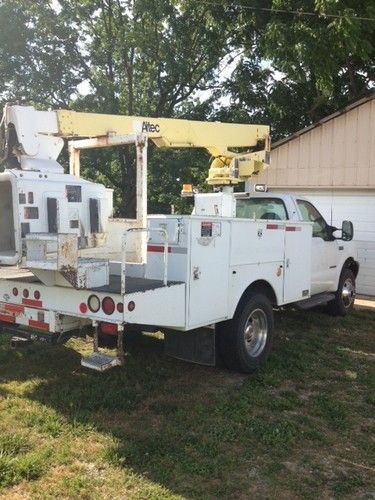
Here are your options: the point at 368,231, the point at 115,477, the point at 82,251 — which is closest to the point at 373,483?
the point at 115,477

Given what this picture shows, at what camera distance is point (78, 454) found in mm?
3896

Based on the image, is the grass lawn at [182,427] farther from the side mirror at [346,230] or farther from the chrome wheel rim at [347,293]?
the chrome wheel rim at [347,293]

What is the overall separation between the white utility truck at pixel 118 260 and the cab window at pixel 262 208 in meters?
0.95

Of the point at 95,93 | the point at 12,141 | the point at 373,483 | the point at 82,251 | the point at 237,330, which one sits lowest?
the point at 373,483

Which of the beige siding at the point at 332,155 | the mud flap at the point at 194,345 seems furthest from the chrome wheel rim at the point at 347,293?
the mud flap at the point at 194,345

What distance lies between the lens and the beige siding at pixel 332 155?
457 inches

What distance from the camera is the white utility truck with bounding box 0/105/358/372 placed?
14.3 feet

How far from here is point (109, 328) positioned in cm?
438

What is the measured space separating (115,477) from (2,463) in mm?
793

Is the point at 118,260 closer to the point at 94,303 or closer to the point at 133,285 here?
the point at 133,285

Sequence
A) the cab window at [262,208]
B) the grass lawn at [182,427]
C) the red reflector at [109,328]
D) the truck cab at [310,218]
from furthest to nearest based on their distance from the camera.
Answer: the cab window at [262,208] → the truck cab at [310,218] → the red reflector at [109,328] → the grass lawn at [182,427]

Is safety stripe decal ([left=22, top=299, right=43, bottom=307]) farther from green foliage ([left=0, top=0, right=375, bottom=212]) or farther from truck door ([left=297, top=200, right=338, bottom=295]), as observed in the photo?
green foliage ([left=0, top=0, right=375, bottom=212])

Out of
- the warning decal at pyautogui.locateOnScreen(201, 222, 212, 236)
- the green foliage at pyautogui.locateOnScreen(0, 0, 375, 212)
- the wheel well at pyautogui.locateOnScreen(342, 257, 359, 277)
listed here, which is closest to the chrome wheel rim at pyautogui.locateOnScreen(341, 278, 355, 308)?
the wheel well at pyautogui.locateOnScreen(342, 257, 359, 277)

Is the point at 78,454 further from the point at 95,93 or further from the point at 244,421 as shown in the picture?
the point at 95,93
